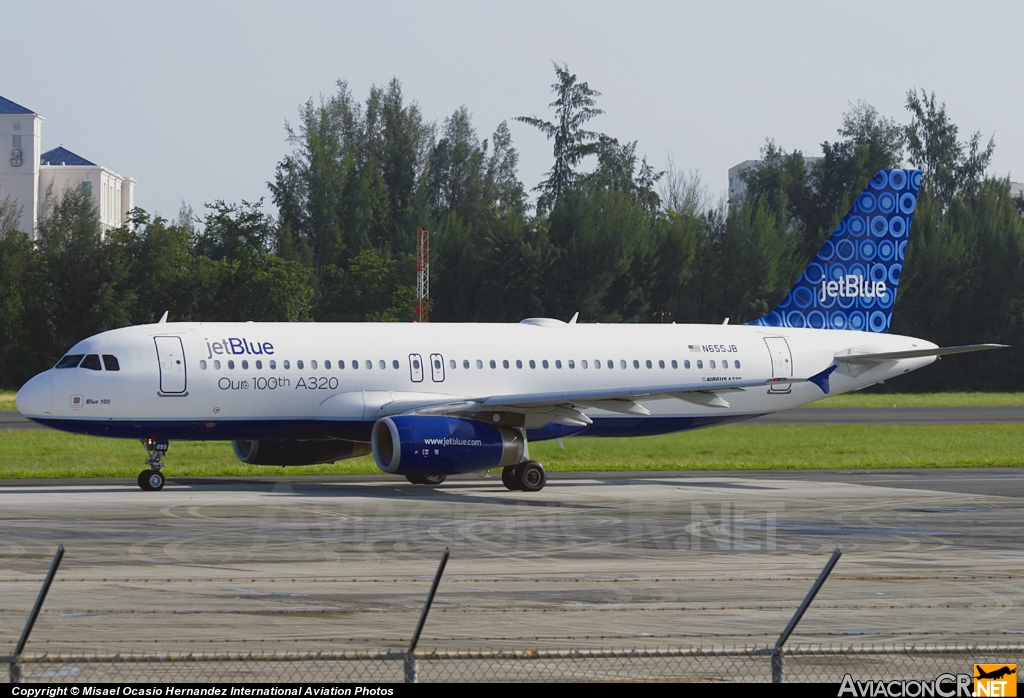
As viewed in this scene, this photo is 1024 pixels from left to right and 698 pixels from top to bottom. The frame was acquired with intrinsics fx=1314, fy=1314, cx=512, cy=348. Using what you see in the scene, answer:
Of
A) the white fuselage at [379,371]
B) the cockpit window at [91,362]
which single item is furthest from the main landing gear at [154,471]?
the cockpit window at [91,362]

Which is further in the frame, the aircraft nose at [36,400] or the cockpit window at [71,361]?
the cockpit window at [71,361]

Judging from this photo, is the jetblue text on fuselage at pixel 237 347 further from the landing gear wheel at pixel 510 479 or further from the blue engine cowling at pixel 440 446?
the landing gear wheel at pixel 510 479

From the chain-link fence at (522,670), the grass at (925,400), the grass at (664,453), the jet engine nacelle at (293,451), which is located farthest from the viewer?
the grass at (925,400)

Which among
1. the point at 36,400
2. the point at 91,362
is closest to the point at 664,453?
the point at 91,362

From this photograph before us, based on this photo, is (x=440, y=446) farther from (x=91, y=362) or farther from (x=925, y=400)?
(x=925, y=400)

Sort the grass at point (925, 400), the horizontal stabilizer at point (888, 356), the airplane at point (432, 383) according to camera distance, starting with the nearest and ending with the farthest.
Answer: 1. the airplane at point (432, 383)
2. the horizontal stabilizer at point (888, 356)
3. the grass at point (925, 400)

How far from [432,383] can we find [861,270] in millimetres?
14512

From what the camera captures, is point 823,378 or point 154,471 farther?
point 823,378

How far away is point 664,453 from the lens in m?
34.6

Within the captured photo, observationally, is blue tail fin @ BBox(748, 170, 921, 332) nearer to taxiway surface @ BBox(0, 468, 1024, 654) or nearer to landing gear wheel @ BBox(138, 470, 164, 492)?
taxiway surface @ BBox(0, 468, 1024, 654)

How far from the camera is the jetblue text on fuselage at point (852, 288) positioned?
38250mm

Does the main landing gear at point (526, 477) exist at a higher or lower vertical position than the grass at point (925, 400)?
lower

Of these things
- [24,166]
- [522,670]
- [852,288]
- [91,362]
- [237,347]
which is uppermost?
[24,166]

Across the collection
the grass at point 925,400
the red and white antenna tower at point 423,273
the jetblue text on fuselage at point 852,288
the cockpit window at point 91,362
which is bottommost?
the grass at point 925,400
